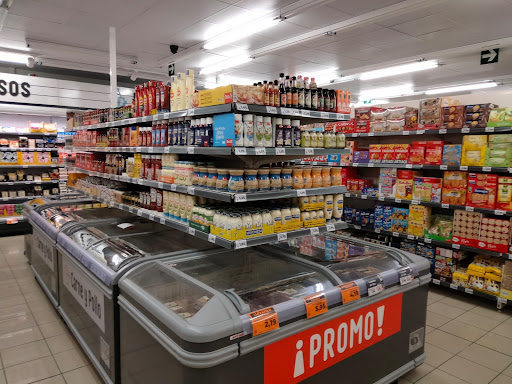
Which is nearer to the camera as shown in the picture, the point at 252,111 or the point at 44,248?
the point at 252,111

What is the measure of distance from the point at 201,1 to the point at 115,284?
14.5ft

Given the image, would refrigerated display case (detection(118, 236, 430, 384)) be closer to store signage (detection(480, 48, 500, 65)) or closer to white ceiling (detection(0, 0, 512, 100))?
white ceiling (detection(0, 0, 512, 100))

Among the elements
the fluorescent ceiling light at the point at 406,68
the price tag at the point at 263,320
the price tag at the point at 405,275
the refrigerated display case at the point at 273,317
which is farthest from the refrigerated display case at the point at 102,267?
the fluorescent ceiling light at the point at 406,68

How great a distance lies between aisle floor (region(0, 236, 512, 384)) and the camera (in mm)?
3053

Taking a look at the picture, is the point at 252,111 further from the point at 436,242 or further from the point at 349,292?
the point at 436,242

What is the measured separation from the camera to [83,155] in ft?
18.1

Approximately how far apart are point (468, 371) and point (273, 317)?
7.31 ft

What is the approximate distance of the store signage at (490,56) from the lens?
24.8 feet

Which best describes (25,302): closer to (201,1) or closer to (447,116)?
(201,1)

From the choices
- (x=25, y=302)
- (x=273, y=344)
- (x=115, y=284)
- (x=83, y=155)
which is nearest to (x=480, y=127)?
(x=273, y=344)

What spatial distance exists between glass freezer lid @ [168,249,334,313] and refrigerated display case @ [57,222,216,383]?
0.23 metres

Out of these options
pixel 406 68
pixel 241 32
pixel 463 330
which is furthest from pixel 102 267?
pixel 406 68

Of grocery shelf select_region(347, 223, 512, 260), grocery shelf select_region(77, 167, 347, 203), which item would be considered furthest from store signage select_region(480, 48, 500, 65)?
grocery shelf select_region(77, 167, 347, 203)

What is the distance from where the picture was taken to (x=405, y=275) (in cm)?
279
